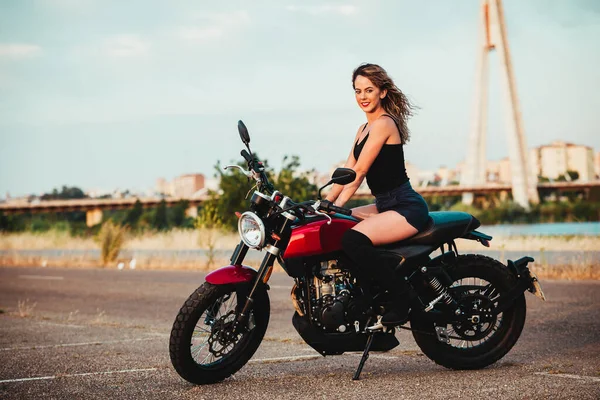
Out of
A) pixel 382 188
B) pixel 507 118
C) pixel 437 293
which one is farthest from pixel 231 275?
pixel 507 118

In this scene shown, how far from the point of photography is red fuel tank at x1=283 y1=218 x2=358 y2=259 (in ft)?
17.4

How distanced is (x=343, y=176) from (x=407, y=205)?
83cm

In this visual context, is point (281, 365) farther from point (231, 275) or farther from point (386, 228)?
point (386, 228)

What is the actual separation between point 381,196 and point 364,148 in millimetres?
377

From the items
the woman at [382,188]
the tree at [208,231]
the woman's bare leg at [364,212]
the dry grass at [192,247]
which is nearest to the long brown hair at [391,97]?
the woman at [382,188]

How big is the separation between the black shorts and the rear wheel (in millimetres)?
520

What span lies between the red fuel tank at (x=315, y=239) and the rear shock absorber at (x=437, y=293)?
29.7 inches

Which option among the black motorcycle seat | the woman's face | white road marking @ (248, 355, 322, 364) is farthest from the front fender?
the woman's face

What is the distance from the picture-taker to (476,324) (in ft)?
19.4

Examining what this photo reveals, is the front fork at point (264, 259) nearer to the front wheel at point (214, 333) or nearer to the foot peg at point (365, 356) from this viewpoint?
the front wheel at point (214, 333)

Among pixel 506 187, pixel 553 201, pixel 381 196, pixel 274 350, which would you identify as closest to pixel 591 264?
pixel 274 350

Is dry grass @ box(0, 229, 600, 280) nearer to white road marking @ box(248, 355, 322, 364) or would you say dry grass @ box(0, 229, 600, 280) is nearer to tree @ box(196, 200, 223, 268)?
tree @ box(196, 200, 223, 268)

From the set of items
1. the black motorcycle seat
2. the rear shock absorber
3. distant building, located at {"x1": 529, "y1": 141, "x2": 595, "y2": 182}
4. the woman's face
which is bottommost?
distant building, located at {"x1": 529, "y1": 141, "x2": 595, "y2": 182}

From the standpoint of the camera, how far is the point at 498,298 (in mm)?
5918
